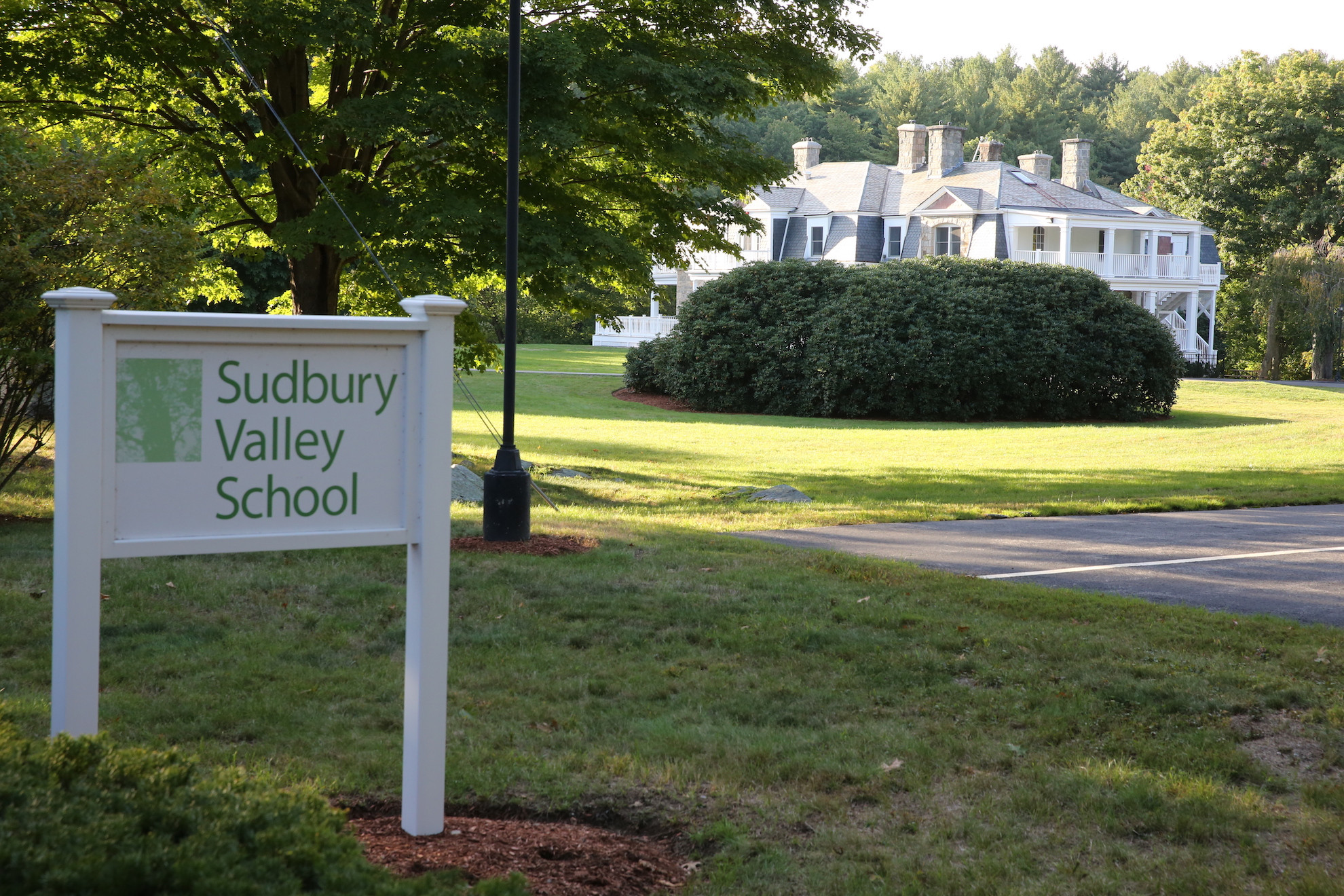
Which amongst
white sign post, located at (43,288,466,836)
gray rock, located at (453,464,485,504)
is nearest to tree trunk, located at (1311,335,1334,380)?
gray rock, located at (453,464,485,504)

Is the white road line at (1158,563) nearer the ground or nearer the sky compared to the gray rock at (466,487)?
nearer the ground

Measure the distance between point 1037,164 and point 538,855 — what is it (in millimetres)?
53558

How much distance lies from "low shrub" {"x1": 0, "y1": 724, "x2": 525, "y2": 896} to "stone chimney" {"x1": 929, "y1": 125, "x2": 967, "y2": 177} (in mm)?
48230

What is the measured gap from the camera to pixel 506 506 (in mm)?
8828

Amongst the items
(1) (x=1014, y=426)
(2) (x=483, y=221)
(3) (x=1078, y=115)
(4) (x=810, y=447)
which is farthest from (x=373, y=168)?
(3) (x=1078, y=115)

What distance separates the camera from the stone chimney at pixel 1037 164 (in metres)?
52.1

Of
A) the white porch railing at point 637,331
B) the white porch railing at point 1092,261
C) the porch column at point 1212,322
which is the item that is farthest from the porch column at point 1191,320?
the white porch railing at point 637,331

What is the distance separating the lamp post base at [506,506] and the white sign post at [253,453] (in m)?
5.19

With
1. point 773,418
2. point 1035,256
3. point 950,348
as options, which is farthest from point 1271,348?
point 773,418

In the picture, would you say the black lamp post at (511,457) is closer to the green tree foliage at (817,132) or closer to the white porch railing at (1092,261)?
the white porch railing at (1092,261)

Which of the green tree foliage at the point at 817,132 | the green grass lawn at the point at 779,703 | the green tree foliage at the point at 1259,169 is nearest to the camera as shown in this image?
the green grass lawn at the point at 779,703

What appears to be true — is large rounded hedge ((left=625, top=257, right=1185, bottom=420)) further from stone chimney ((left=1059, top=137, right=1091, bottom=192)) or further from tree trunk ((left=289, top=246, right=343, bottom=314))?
stone chimney ((left=1059, top=137, right=1091, bottom=192))

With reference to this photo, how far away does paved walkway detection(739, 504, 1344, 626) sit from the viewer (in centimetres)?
784

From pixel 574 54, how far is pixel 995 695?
23.5 feet
